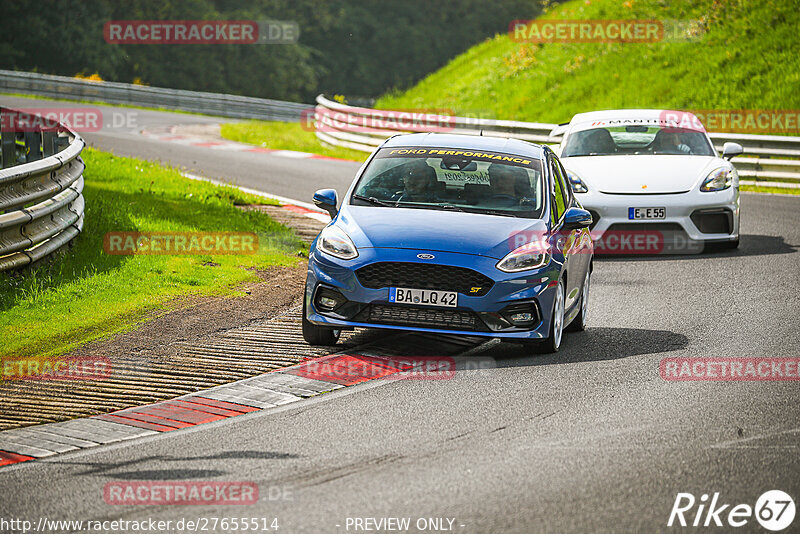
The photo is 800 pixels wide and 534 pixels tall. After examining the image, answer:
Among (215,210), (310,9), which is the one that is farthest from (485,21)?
(215,210)

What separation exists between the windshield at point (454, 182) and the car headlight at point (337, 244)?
58cm

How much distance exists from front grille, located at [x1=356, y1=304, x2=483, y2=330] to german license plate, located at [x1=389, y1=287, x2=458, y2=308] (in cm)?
5

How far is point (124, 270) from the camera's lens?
11.4 meters

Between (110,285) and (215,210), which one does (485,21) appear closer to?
(215,210)

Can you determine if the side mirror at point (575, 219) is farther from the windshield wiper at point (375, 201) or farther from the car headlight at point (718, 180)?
the car headlight at point (718, 180)

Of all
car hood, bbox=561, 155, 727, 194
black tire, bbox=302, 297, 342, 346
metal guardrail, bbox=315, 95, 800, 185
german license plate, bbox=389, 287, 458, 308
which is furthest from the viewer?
metal guardrail, bbox=315, 95, 800, 185

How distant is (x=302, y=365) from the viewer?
860 cm

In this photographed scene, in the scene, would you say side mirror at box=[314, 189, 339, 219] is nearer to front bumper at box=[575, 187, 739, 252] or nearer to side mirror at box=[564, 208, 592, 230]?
side mirror at box=[564, 208, 592, 230]

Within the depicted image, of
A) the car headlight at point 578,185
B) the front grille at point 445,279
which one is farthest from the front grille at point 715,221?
the front grille at point 445,279

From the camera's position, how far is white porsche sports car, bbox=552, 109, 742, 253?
14.0 m

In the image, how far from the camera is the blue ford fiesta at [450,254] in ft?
28.5

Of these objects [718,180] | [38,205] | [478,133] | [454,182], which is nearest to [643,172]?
[718,180]

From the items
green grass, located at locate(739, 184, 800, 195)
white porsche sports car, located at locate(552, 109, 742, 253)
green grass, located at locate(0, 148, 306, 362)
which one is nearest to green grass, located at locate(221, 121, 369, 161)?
green grass, located at locate(739, 184, 800, 195)

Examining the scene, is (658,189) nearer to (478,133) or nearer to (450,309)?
(450,309)
